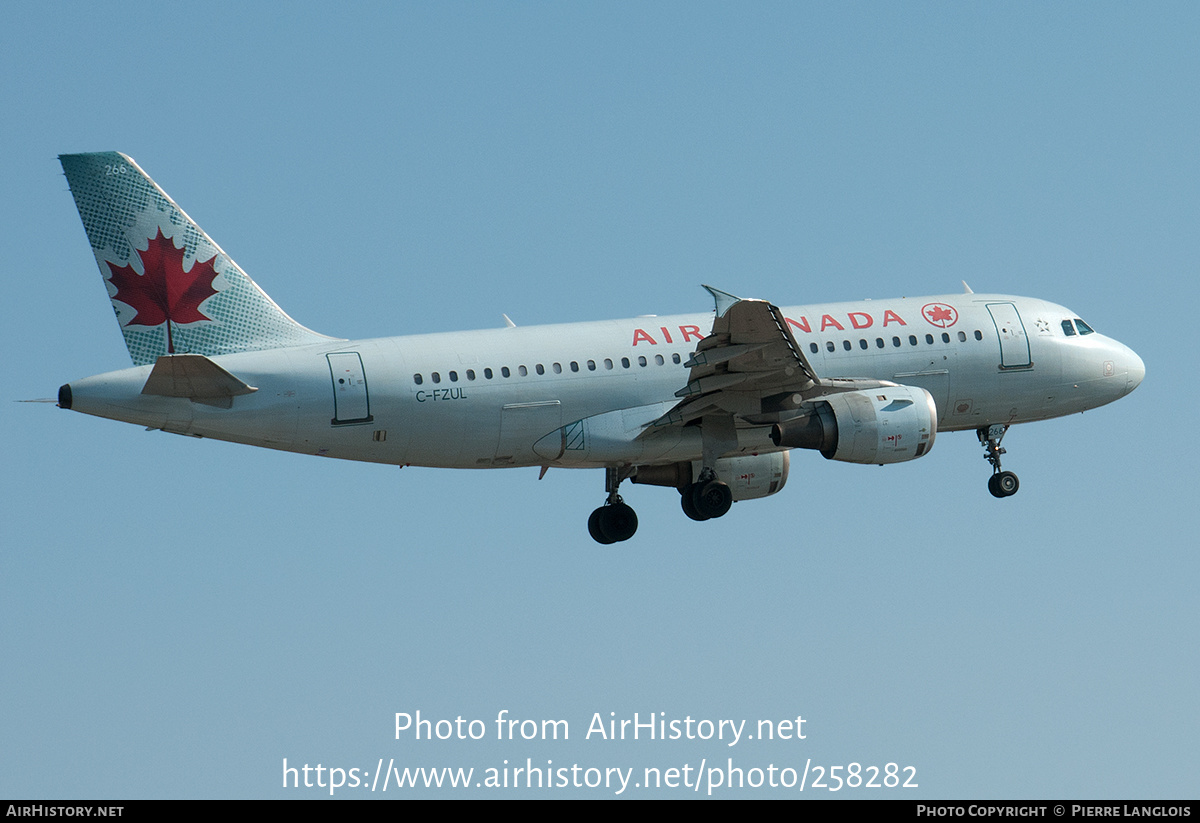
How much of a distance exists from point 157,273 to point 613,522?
44.2 feet

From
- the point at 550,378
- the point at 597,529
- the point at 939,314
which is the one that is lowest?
the point at 597,529

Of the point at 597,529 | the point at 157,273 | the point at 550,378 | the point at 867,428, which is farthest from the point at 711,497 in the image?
the point at 157,273

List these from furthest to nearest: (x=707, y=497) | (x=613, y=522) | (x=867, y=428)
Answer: (x=613, y=522), (x=707, y=497), (x=867, y=428)

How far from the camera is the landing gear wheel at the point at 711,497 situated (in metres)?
45.0

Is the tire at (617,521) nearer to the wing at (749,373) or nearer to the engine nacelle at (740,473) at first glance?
the engine nacelle at (740,473)

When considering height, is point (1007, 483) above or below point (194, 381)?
above

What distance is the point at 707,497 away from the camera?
4506 centimetres

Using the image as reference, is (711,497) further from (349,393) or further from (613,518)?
(349,393)

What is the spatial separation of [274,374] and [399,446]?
3.42m

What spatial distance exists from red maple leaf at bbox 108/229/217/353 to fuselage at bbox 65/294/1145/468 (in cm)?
150

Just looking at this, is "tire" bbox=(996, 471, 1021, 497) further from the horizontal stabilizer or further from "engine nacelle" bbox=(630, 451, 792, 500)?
the horizontal stabilizer

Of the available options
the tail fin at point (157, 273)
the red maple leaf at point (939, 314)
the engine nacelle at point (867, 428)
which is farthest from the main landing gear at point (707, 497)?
the tail fin at point (157, 273)

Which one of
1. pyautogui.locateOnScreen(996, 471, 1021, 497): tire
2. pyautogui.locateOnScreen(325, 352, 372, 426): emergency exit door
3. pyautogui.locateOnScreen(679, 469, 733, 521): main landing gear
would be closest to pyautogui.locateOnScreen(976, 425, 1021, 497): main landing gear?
→ pyautogui.locateOnScreen(996, 471, 1021, 497): tire

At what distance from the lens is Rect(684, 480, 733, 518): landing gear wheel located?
45000 mm
